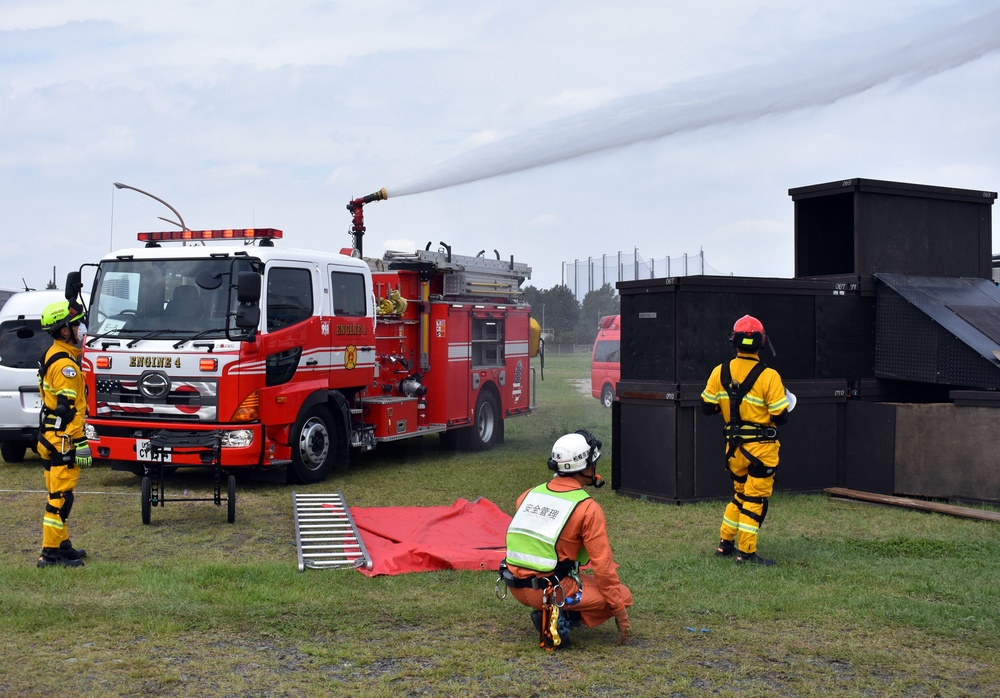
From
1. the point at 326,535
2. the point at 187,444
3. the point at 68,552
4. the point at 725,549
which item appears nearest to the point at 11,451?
the point at 187,444

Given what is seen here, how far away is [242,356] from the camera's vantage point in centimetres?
1093

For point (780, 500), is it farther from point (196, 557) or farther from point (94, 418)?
point (94, 418)

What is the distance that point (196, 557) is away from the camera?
8352 millimetres

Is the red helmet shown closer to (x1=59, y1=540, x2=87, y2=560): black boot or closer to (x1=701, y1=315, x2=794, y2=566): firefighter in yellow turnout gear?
(x1=701, y1=315, x2=794, y2=566): firefighter in yellow turnout gear

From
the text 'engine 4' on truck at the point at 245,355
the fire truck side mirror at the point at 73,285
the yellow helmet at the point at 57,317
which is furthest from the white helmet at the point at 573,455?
the fire truck side mirror at the point at 73,285

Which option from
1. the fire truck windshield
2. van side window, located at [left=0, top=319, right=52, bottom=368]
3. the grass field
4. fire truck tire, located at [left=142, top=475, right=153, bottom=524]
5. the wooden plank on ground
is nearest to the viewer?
the grass field

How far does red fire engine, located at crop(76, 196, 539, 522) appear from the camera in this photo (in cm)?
1093

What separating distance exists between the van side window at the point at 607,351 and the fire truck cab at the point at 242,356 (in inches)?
404

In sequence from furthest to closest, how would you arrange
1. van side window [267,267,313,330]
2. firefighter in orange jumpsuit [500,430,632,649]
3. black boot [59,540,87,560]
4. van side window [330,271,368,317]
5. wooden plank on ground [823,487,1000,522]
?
van side window [330,271,368,317]
van side window [267,267,313,330]
wooden plank on ground [823,487,1000,522]
black boot [59,540,87,560]
firefighter in orange jumpsuit [500,430,632,649]

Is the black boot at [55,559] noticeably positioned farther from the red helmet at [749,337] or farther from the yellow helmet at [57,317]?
the red helmet at [749,337]

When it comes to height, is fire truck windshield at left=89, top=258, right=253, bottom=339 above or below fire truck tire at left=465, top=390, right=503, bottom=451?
above

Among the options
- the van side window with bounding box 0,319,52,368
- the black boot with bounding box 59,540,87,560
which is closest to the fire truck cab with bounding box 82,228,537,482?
the black boot with bounding box 59,540,87,560

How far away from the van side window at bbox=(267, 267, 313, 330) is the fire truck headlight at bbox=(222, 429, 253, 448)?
3.87ft

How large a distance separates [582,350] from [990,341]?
165ft
